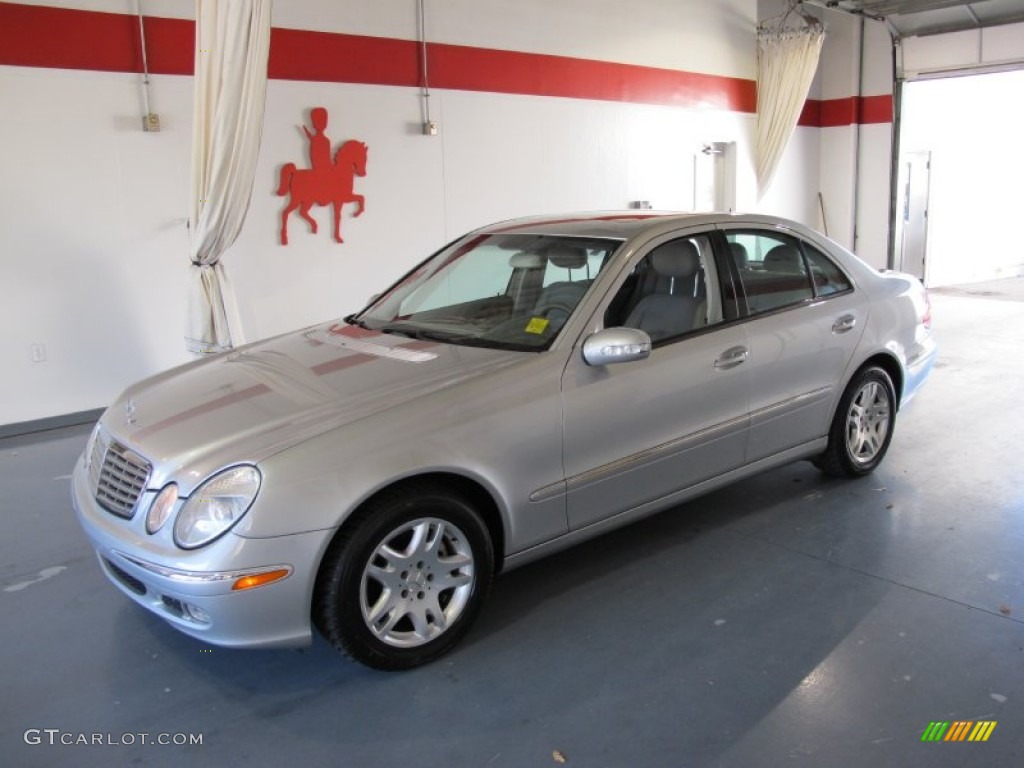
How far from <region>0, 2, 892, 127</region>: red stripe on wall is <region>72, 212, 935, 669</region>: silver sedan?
343 cm

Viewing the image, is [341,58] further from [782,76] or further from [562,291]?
[782,76]

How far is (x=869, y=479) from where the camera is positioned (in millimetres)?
4320

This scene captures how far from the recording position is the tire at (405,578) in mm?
2480

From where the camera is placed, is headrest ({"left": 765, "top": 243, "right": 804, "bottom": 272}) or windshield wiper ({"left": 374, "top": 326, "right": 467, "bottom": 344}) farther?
headrest ({"left": 765, "top": 243, "right": 804, "bottom": 272})

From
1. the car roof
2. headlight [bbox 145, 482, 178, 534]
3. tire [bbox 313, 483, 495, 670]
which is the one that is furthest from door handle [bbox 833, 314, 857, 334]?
headlight [bbox 145, 482, 178, 534]

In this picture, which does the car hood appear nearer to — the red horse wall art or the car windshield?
the car windshield

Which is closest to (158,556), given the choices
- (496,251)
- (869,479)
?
(496,251)

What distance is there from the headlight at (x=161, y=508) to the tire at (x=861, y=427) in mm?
2966

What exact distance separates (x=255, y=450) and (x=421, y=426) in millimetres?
496

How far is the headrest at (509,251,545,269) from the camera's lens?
11.7 ft

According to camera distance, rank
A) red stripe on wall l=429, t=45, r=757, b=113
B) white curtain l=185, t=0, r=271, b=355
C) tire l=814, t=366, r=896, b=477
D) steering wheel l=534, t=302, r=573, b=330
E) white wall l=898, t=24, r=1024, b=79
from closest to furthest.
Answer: steering wheel l=534, t=302, r=573, b=330
tire l=814, t=366, r=896, b=477
white curtain l=185, t=0, r=271, b=355
red stripe on wall l=429, t=45, r=757, b=113
white wall l=898, t=24, r=1024, b=79

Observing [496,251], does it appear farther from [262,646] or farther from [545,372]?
[262,646]

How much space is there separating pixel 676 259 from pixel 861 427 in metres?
1.50

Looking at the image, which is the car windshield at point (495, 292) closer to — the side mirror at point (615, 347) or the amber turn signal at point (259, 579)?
the side mirror at point (615, 347)
